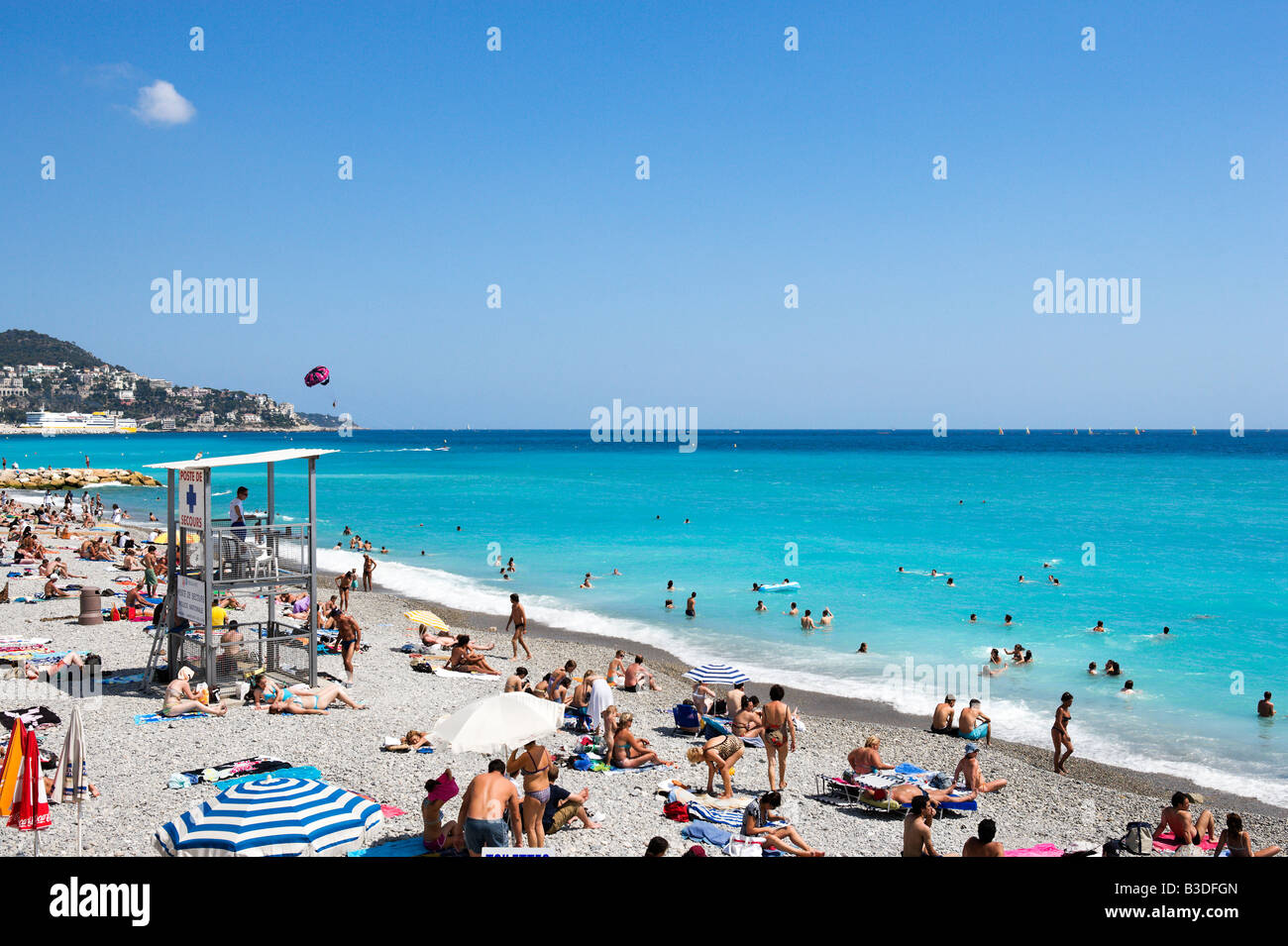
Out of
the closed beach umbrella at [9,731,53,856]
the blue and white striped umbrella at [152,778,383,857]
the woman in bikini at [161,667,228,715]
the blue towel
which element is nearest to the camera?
the blue and white striped umbrella at [152,778,383,857]

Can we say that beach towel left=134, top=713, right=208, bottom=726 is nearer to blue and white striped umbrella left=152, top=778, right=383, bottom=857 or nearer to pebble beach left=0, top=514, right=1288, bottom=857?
pebble beach left=0, top=514, right=1288, bottom=857

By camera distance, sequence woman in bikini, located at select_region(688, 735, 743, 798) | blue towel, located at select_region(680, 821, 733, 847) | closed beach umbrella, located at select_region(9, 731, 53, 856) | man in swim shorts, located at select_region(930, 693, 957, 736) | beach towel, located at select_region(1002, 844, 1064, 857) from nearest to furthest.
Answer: closed beach umbrella, located at select_region(9, 731, 53, 856), beach towel, located at select_region(1002, 844, 1064, 857), blue towel, located at select_region(680, 821, 733, 847), woman in bikini, located at select_region(688, 735, 743, 798), man in swim shorts, located at select_region(930, 693, 957, 736)

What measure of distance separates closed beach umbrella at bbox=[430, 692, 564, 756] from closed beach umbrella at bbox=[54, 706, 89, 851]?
322cm

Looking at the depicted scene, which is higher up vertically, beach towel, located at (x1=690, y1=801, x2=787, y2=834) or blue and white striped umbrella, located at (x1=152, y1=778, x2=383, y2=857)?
blue and white striped umbrella, located at (x1=152, y1=778, x2=383, y2=857)

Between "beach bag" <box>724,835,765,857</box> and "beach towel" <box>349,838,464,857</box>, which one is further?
"beach bag" <box>724,835,765,857</box>

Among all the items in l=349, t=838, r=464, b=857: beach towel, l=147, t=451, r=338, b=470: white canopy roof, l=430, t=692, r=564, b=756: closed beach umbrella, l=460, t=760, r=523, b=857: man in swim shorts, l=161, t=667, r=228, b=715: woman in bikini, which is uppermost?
l=147, t=451, r=338, b=470: white canopy roof

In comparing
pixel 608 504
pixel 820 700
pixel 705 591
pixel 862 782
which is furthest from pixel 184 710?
pixel 608 504

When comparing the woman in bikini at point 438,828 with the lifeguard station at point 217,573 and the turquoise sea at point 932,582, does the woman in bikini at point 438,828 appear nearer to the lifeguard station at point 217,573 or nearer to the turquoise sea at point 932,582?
the lifeguard station at point 217,573

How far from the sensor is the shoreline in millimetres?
13438

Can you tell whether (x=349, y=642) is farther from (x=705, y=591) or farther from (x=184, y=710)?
(x=705, y=591)

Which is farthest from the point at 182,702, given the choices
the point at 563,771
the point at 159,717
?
the point at 563,771

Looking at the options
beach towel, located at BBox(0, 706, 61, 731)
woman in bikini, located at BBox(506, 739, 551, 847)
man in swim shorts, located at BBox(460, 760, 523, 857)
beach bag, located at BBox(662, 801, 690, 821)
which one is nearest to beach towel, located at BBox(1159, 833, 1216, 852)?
beach bag, located at BBox(662, 801, 690, 821)

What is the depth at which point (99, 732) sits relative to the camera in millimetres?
12055

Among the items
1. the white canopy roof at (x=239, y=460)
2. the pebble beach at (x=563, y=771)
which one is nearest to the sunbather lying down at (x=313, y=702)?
the pebble beach at (x=563, y=771)
